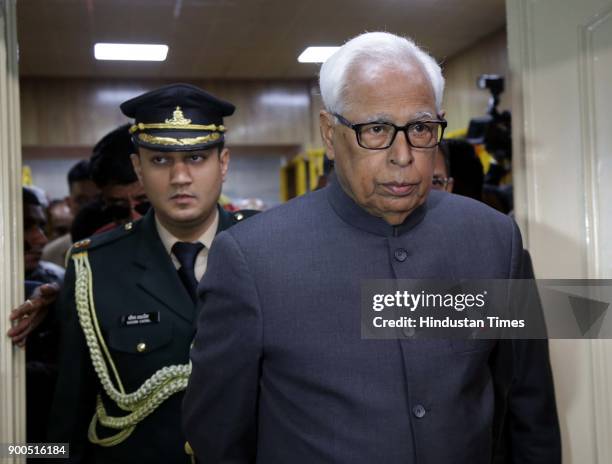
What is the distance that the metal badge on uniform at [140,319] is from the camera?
1.96m

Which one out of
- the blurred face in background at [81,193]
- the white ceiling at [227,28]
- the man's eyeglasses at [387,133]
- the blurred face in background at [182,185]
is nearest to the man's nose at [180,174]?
the blurred face in background at [182,185]

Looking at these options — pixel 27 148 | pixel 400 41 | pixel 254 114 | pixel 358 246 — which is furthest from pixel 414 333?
pixel 27 148

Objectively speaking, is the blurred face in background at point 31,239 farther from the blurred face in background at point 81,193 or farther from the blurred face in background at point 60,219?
the blurred face in background at point 60,219

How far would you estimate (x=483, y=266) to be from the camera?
143 cm

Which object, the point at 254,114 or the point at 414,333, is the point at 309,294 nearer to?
the point at 414,333

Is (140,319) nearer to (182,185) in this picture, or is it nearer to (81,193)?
(182,185)

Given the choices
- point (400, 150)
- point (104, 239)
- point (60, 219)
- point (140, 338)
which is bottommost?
point (140, 338)

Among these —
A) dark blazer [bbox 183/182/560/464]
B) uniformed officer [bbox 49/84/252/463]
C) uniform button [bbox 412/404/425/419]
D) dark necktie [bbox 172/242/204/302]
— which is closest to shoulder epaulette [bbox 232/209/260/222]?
uniformed officer [bbox 49/84/252/463]

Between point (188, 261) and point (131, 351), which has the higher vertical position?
point (188, 261)

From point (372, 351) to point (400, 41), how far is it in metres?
0.56

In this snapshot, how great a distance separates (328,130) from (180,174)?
2.18 ft

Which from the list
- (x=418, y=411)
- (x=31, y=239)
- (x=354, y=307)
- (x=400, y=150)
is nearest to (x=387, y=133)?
(x=400, y=150)

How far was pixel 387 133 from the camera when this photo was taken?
1318 mm

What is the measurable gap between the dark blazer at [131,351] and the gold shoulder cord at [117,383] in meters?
0.02
